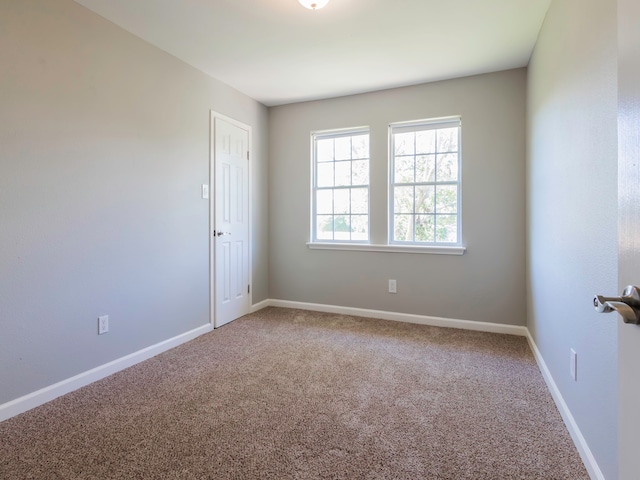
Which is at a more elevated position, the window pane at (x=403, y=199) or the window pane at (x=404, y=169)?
the window pane at (x=404, y=169)

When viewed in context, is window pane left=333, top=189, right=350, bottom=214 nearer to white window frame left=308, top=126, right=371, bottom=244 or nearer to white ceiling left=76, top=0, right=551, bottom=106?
white window frame left=308, top=126, right=371, bottom=244

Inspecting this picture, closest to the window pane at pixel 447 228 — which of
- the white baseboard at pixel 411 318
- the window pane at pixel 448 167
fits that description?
the window pane at pixel 448 167

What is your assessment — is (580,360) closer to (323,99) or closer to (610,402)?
(610,402)

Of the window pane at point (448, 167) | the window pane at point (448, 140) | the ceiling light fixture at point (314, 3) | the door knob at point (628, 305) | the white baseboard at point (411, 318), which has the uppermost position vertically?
the ceiling light fixture at point (314, 3)

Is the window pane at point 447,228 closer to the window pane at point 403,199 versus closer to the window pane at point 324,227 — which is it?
the window pane at point 403,199

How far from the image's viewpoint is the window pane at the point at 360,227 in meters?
3.89

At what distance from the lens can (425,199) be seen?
362 centimetres

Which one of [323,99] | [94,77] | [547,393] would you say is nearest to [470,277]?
[547,393]

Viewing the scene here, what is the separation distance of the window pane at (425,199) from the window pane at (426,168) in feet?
0.31

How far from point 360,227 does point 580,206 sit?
2.43m

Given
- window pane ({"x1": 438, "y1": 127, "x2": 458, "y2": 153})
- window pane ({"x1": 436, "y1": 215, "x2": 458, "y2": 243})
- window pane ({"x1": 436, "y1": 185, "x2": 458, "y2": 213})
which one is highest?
window pane ({"x1": 438, "y1": 127, "x2": 458, "y2": 153})

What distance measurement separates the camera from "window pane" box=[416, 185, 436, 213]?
3595 millimetres

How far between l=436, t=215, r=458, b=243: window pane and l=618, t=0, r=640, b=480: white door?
9.32 feet

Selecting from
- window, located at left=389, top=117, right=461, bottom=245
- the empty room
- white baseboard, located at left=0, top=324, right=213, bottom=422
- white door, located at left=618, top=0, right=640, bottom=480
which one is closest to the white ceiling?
the empty room
